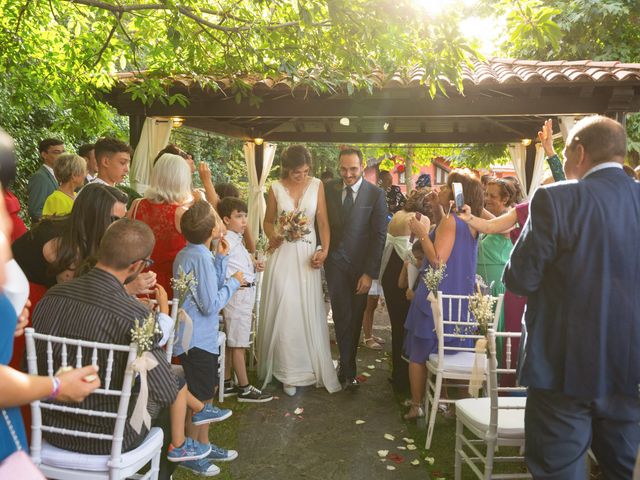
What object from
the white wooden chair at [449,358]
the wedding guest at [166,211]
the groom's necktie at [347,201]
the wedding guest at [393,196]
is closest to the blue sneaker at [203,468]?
the wedding guest at [166,211]

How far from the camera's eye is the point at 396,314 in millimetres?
5547

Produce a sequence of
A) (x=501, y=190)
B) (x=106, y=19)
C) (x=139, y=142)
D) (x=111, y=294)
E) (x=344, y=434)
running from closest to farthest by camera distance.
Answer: (x=111, y=294) < (x=344, y=434) < (x=501, y=190) < (x=106, y=19) < (x=139, y=142)

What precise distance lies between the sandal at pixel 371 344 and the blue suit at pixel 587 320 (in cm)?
483

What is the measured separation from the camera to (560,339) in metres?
2.26

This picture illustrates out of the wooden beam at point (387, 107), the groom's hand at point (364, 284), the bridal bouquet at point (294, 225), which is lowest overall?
the groom's hand at point (364, 284)

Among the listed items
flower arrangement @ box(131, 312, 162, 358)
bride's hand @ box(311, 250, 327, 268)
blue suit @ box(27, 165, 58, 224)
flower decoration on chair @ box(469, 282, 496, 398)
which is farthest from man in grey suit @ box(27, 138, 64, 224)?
flower decoration on chair @ box(469, 282, 496, 398)

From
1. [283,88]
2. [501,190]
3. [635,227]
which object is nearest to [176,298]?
[635,227]

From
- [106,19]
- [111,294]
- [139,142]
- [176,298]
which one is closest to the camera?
[111,294]

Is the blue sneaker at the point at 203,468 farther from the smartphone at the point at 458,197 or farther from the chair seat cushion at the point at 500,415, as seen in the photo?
the smartphone at the point at 458,197

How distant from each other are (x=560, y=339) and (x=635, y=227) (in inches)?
21.4

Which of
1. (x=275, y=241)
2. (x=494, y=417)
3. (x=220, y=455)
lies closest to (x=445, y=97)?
(x=275, y=241)

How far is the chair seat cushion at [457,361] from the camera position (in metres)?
4.11

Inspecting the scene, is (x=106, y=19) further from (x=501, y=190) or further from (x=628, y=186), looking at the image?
(x=628, y=186)

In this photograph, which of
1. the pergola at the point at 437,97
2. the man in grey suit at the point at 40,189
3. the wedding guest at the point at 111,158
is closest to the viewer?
the wedding guest at the point at 111,158
